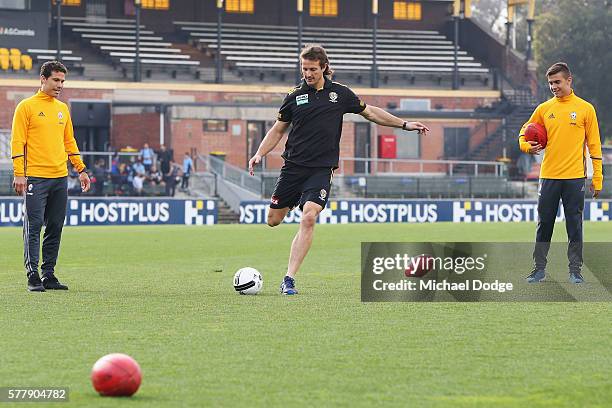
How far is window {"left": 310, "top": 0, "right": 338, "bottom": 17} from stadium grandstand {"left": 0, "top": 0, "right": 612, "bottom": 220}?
0.06 metres

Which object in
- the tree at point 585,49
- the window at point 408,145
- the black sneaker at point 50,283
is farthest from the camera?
the tree at point 585,49

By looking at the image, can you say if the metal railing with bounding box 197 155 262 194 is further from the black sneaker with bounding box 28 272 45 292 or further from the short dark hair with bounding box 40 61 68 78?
the short dark hair with bounding box 40 61 68 78

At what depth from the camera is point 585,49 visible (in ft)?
216

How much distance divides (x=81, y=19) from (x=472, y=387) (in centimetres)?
4984

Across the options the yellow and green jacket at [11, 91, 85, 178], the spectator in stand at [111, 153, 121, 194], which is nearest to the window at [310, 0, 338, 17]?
the spectator in stand at [111, 153, 121, 194]

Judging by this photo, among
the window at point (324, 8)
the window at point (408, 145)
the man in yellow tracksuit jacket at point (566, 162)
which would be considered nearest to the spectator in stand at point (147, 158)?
the window at point (408, 145)

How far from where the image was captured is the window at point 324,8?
59281 mm

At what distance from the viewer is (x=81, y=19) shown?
54.5 metres

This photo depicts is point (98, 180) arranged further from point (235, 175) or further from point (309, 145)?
point (309, 145)

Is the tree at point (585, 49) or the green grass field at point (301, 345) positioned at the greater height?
the tree at point (585, 49)

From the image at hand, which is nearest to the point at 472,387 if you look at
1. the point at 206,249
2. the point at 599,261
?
the point at 599,261

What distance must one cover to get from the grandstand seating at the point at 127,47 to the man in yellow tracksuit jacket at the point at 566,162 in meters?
40.0

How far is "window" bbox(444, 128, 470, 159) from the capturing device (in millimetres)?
54250

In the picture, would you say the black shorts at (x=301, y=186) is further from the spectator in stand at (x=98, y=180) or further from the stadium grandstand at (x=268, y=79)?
the stadium grandstand at (x=268, y=79)
